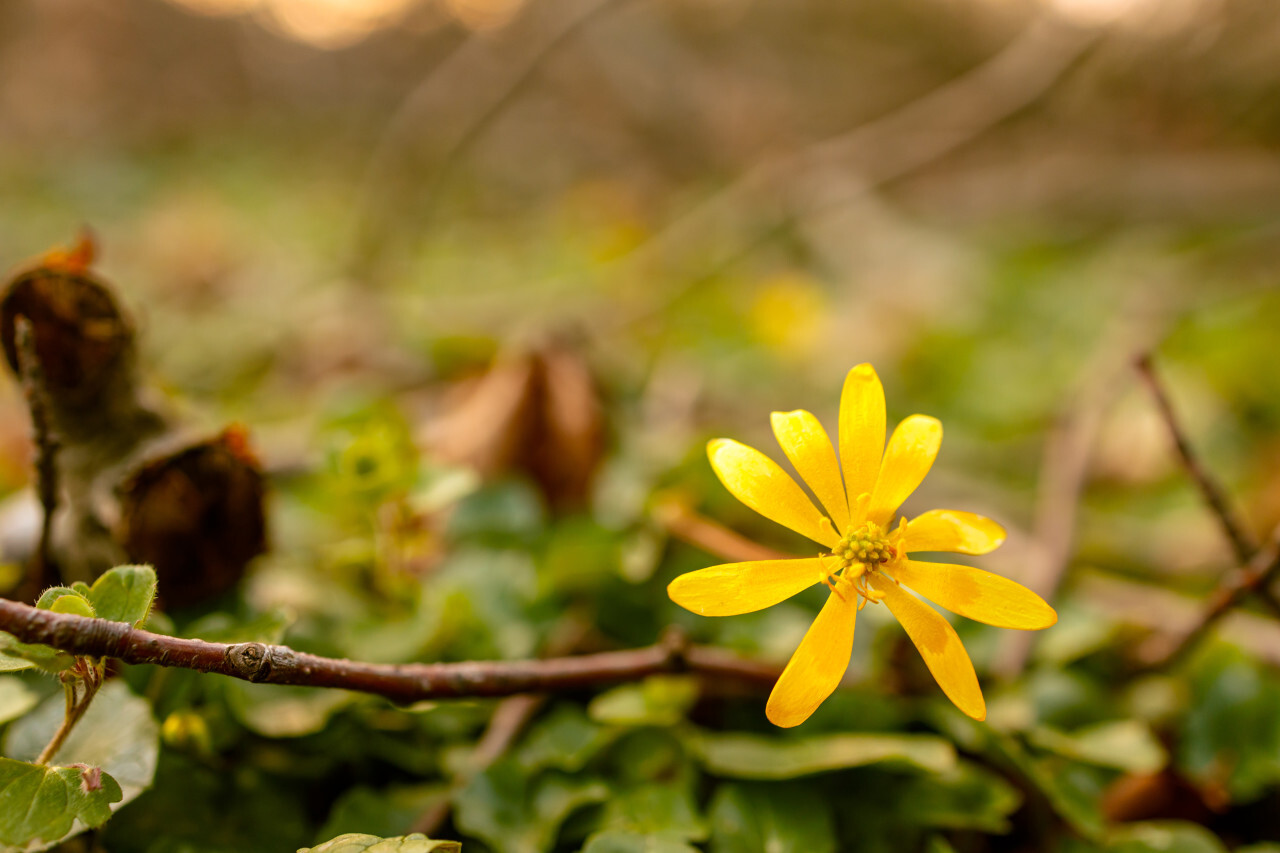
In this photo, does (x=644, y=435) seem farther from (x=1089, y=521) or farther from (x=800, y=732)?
(x=1089, y=521)

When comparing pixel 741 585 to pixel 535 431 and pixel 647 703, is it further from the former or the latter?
pixel 535 431

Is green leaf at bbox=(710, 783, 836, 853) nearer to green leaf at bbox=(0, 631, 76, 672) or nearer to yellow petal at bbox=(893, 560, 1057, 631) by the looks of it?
yellow petal at bbox=(893, 560, 1057, 631)

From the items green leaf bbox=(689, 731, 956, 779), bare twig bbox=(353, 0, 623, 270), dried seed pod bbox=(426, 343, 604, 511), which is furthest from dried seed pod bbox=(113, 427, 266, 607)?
bare twig bbox=(353, 0, 623, 270)

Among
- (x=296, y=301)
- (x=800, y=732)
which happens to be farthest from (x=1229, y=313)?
(x=296, y=301)

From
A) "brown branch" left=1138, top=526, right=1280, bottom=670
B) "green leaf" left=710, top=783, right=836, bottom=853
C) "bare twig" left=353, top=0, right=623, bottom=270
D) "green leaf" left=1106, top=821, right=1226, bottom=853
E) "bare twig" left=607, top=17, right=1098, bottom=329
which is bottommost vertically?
"green leaf" left=710, top=783, right=836, bottom=853

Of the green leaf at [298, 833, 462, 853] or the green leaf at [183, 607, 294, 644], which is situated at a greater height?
the green leaf at [183, 607, 294, 644]

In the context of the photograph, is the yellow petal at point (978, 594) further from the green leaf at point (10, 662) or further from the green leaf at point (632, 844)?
the green leaf at point (10, 662)
